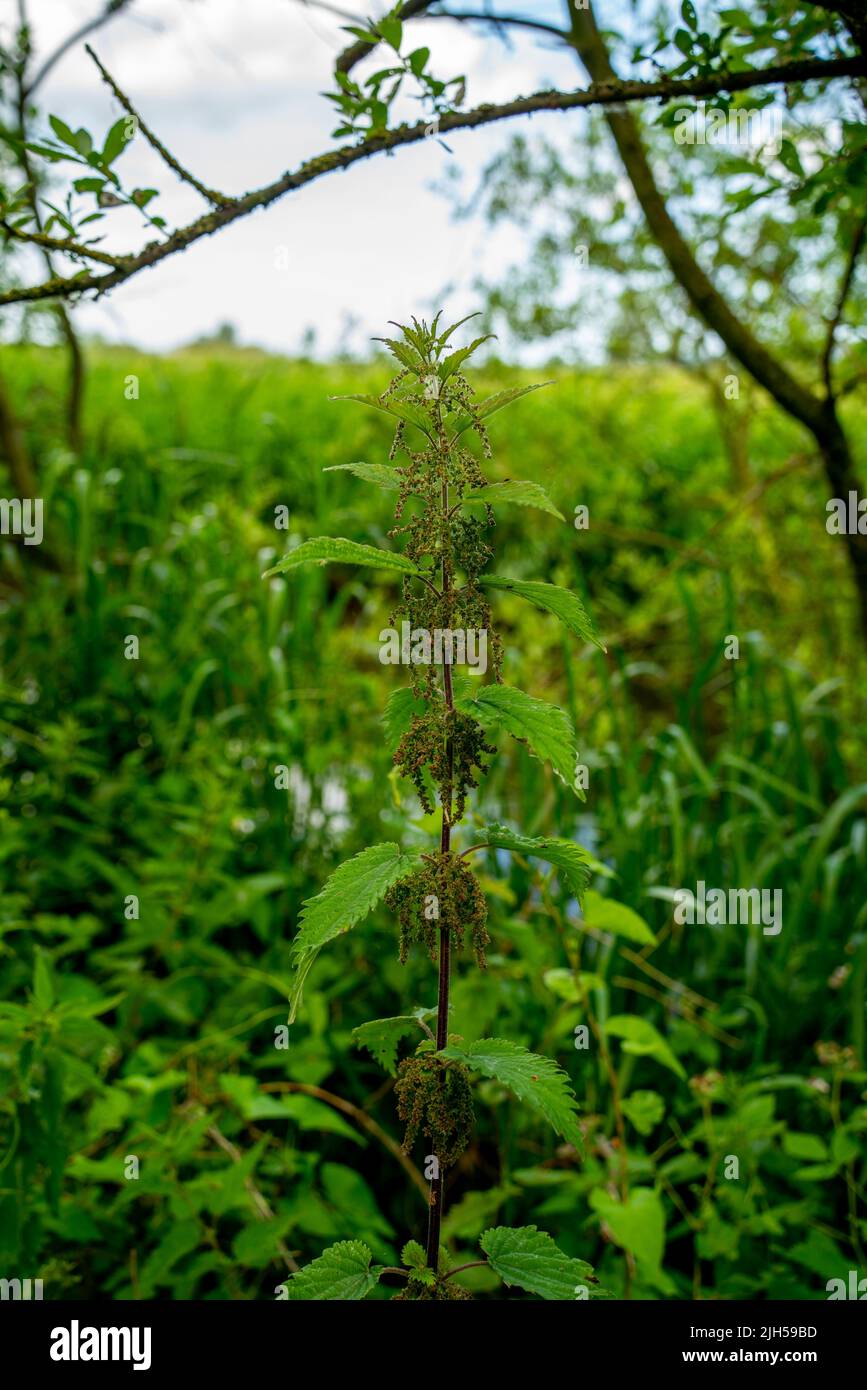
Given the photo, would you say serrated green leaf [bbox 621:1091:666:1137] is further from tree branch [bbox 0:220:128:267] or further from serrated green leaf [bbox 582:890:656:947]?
tree branch [bbox 0:220:128:267]

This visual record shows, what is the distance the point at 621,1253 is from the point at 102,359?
1022 cm

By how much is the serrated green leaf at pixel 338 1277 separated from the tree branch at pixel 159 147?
1.06 m

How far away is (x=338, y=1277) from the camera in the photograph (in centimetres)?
94

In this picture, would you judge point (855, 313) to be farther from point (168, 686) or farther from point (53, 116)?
point (53, 116)

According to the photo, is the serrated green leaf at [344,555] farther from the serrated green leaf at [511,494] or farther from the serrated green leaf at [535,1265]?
the serrated green leaf at [535,1265]

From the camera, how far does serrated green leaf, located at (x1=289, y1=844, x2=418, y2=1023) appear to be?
88cm

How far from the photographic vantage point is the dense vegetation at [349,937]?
5.81ft

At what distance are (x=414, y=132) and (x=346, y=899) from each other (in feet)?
2.96

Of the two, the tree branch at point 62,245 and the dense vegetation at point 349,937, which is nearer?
the tree branch at point 62,245

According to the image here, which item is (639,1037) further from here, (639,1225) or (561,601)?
(561,601)

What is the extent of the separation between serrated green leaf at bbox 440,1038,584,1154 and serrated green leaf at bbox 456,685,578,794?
0.22m

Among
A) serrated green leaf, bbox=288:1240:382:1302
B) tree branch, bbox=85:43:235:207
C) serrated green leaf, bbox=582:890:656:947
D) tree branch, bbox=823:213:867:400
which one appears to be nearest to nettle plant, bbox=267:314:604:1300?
serrated green leaf, bbox=288:1240:382:1302

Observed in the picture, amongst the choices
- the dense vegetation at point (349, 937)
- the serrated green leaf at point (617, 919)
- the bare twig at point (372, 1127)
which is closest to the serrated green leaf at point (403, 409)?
the dense vegetation at point (349, 937)

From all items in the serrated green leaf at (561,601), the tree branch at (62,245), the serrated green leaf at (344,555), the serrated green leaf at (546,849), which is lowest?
the serrated green leaf at (546,849)
